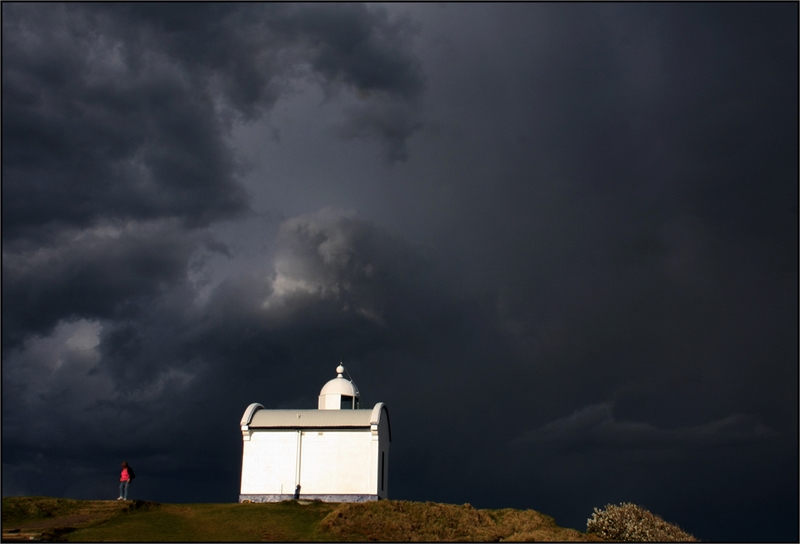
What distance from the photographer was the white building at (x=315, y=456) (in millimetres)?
44531

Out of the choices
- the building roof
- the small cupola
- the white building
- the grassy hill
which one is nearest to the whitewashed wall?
the white building

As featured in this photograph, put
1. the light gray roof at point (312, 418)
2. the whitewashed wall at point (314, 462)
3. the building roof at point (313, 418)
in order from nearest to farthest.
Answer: the whitewashed wall at point (314, 462) → the building roof at point (313, 418) → the light gray roof at point (312, 418)

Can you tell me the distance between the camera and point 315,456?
45219 mm

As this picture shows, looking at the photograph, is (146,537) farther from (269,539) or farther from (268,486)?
(268,486)

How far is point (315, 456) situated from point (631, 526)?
18.8 m

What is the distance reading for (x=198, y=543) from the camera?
99.5ft

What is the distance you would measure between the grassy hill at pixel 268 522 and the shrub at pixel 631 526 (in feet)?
6.33

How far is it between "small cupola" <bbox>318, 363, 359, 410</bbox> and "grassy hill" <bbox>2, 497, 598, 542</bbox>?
1033 centimetres

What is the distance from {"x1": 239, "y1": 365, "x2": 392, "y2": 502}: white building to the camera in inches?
1753

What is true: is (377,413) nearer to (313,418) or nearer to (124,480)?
(313,418)

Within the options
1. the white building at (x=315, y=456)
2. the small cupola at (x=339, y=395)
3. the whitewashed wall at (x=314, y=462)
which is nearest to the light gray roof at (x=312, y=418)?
the white building at (x=315, y=456)

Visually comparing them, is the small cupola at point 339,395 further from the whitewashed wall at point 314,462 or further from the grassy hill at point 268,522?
the grassy hill at point 268,522

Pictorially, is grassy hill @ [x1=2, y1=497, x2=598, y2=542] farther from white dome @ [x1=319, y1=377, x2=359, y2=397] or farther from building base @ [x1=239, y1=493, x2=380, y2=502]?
white dome @ [x1=319, y1=377, x2=359, y2=397]

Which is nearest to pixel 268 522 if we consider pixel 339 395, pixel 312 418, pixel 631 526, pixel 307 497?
pixel 307 497
